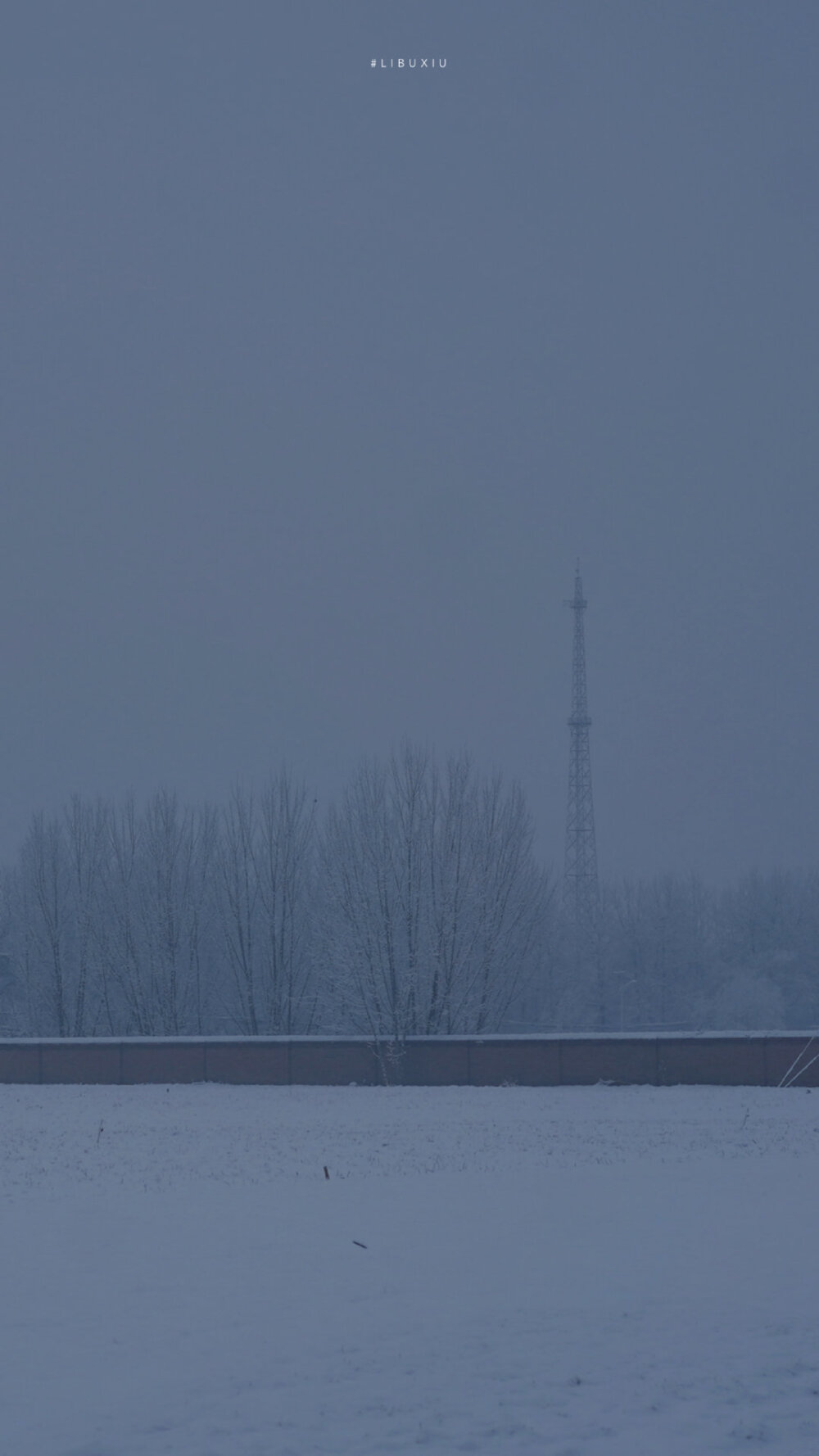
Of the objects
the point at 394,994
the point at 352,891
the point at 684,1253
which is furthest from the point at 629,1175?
the point at 352,891

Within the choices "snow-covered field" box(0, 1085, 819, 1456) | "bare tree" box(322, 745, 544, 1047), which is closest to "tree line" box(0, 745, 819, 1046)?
"bare tree" box(322, 745, 544, 1047)

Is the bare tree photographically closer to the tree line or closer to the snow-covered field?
the tree line

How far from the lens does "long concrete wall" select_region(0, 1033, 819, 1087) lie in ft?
94.0

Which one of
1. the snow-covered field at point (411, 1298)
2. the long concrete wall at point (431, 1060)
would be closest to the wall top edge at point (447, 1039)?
the long concrete wall at point (431, 1060)

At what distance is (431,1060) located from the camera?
30766 millimetres

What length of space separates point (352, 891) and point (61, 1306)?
113 ft

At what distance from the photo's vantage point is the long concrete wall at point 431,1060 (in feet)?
94.0

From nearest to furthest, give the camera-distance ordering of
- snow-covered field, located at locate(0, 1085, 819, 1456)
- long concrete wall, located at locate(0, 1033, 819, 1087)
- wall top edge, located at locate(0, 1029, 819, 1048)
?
snow-covered field, located at locate(0, 1085, 819, 1456) < long concrete wall, located at locate(0, 1033, 819, 1087) < wall top edge, located at locate(0, 1029, 819, 1048)

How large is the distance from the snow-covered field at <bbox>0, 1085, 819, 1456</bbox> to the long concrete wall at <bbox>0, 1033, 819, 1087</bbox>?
29.9 feet

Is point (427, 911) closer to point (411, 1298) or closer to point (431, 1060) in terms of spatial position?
point (431, 1060)

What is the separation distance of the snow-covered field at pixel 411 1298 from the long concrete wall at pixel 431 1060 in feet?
29.9

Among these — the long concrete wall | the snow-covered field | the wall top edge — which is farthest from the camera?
the wall top edge

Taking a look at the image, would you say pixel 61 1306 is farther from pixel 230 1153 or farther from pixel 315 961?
pixel 315 961

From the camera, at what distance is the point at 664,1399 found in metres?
7.65
